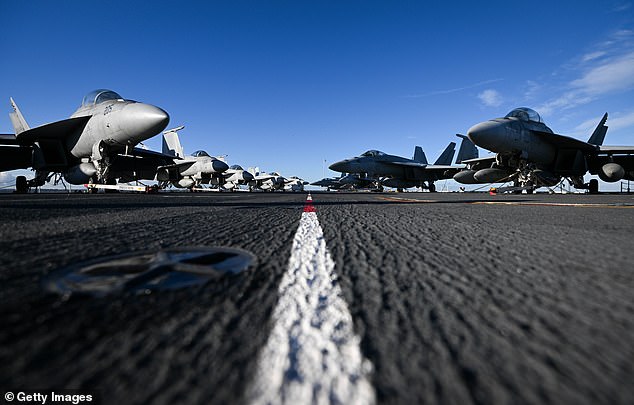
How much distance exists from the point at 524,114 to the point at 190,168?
19.7 metres

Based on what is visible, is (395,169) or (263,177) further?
(263,177)

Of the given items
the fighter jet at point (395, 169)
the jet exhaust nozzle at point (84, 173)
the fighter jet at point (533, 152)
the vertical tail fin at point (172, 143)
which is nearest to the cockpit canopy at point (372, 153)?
the fighter jet at point (395, 169)

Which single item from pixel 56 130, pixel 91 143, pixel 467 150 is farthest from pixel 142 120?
pixel 467 150

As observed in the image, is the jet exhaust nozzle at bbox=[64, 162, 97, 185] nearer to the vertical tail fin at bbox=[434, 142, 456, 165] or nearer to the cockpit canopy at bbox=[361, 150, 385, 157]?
the cockpit canopy at bbox=[361, 150, 385, 157]

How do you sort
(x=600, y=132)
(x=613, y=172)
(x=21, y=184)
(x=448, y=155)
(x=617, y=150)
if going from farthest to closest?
(x=448, y=155)
(x=600, y=132)
(x=617, y=150)
(x=21, y=184)
(x=613, y=172)

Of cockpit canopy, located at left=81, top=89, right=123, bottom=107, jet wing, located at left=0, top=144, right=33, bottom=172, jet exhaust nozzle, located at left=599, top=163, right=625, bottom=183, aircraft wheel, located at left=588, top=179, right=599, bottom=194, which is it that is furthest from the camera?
aircraft wheel, located at left=588, top=179, right=599, bottom=194

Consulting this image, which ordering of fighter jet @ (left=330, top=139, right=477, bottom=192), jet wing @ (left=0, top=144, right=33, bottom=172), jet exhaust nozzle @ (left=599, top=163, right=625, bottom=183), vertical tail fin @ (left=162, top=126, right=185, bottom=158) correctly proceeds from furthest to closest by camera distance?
vertical tail fin @ (left=162, top=126, right=185, bottom=158), fighter jet @ (left=330, top=139, right=477, bottom=192), jet exhaust nozzle @ (left=599, top=163, right=625, bottom=183), jet wing @ (left=0, top=144, right=33, bottom=172)

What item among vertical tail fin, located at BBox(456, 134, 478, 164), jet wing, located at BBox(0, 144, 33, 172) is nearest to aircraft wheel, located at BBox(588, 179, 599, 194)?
vertical tail fin, located at BBox(456, 134, 478, 164)

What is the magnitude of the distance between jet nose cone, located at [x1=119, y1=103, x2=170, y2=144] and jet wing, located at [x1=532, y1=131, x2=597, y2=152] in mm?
13246

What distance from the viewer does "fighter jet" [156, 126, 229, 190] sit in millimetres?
19817

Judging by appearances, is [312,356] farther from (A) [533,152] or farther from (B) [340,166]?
(B) [340,166]

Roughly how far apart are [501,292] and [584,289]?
223 mm

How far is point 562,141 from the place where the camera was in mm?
12016

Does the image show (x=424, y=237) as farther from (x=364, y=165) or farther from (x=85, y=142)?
(x=364, y=165)
